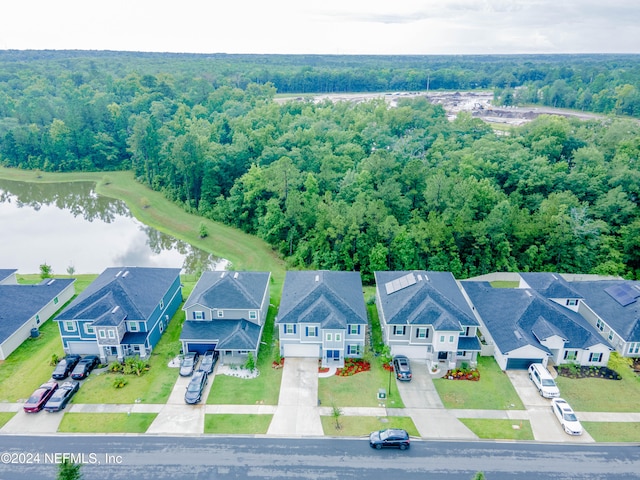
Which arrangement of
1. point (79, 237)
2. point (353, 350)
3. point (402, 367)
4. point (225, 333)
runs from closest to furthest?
point (402, 367), point (225, 333), point (353, 350), point (79, 237)

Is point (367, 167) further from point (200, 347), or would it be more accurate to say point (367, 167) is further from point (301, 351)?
point (200, 347)

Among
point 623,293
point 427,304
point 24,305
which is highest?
point 427,304

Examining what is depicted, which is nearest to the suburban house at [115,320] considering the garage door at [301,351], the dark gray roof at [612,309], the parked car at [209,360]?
the parked car at [209,360]

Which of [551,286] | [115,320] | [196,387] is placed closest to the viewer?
[196,387]

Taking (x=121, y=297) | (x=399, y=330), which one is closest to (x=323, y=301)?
(x=399, y=330)

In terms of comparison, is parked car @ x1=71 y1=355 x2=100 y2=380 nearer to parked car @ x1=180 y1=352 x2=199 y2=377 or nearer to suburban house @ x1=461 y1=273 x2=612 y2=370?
parked car @ x1=180 y1=352 x2=199 y2=377

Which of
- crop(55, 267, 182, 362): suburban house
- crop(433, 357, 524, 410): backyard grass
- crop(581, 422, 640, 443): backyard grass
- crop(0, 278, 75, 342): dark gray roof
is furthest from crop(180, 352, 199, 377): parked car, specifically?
crop(581, 422, 640, 443): backyard grass

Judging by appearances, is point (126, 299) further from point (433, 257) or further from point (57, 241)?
point (57, 241)
